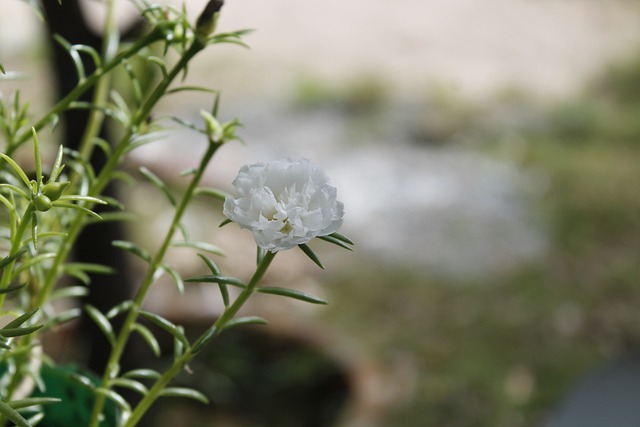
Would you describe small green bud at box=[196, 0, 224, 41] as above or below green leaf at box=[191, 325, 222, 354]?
above

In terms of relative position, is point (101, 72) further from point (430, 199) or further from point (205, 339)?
point (430, 199)

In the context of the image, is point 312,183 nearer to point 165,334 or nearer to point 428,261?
point 165,334

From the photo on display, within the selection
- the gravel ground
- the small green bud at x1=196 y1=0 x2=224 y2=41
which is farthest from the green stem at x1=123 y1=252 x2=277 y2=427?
the gravel ground

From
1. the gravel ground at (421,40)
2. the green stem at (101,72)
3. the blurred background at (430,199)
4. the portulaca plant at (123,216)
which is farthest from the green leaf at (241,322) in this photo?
the gravel ground at (421,40)

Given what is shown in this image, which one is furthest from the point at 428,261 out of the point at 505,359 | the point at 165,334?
the point at 165,334

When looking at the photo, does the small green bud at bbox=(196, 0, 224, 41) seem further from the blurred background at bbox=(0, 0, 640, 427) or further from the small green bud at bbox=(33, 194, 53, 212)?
the blurred background at bbox=(0, 0, 640, 427)

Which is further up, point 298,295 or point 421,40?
point 421,40

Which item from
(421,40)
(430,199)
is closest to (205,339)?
(430,199)

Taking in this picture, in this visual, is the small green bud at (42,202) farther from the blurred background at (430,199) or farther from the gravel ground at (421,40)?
the gravel ground at (421,40)
